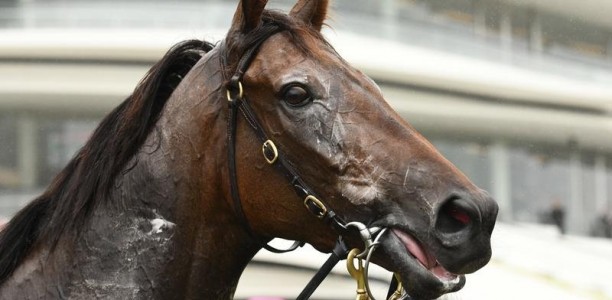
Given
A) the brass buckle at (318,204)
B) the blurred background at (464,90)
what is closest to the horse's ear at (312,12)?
the brass buckle at (318,204)

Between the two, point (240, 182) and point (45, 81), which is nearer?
point (240, 182)

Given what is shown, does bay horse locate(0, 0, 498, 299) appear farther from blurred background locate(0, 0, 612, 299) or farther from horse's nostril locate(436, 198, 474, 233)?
blurred background locate(0, 0, 612, 299)

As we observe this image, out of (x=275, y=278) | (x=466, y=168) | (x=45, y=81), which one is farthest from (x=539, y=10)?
(x=275, y=278)

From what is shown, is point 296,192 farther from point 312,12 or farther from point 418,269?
point 312,12

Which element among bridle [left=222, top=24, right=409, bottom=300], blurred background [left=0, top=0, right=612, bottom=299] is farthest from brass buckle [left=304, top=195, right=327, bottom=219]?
blurred background [left=0, top=0, right=612, bottom=299]

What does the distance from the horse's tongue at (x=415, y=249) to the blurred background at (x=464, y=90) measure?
10.3m

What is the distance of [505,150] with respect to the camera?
29.9 meters

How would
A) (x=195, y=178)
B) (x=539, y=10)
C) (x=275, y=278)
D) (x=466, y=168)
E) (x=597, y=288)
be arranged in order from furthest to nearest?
(x=539, y=10) < (x=466, y=168) < (x=597, y=288) < (x=275, y=278) < (x=195, y=178)

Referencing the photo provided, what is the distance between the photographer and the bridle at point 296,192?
9.83ft

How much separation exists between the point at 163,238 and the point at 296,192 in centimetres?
44

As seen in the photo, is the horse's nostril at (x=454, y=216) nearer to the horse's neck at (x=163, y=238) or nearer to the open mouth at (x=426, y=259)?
the open mouth at (x=426, y=259)

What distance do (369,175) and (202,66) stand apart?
72cm

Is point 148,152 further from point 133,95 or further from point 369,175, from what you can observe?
point 369,175

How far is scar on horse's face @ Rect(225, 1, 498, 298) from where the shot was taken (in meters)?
2.84
